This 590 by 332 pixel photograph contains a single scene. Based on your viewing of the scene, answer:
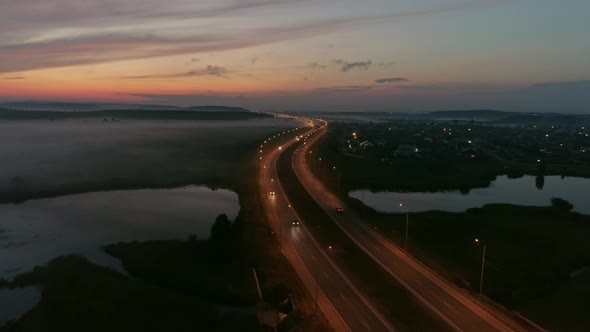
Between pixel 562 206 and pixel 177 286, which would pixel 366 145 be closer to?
pixel 562 206

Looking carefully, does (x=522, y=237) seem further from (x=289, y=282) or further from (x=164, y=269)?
(x=164, y=269)

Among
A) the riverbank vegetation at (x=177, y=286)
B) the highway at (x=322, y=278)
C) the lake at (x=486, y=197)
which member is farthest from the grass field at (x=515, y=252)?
the riverbank vegetation at (x=177, y=286)

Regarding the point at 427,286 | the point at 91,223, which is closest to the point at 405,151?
the point at 91,223

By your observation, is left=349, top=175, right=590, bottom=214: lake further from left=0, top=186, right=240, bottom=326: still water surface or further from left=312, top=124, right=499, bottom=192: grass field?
left=0, top=186, right=240, bottom=326: still water surface

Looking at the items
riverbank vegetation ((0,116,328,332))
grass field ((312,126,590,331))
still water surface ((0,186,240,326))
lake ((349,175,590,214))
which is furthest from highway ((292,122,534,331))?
still water surface ((0,186,240,326))

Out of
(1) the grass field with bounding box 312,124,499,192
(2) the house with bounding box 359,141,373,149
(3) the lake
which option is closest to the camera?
(3) the lake

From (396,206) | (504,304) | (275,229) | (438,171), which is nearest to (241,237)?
(275,229)
